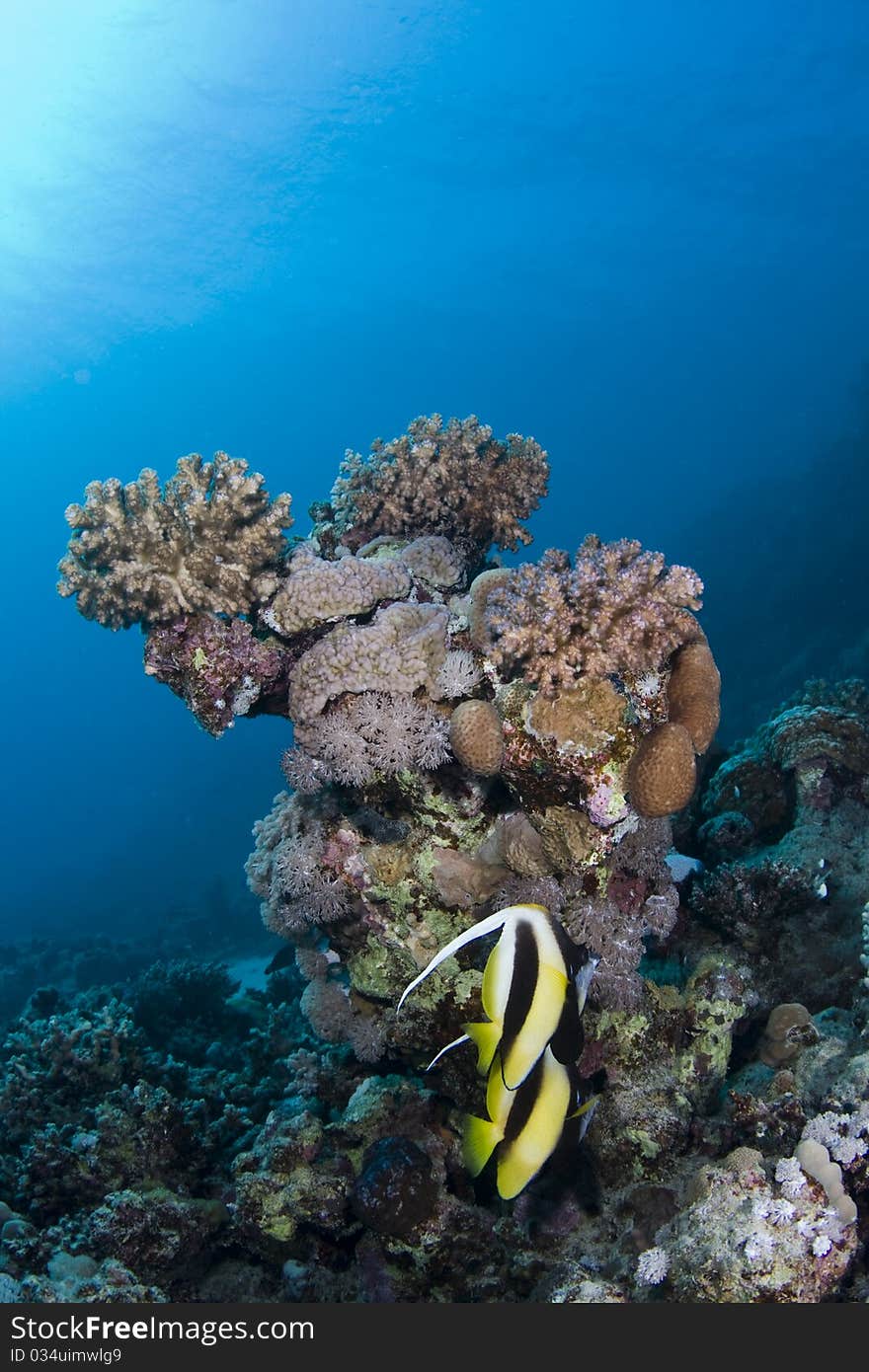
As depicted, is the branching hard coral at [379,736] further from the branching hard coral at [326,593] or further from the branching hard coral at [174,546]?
the branching hard coral at [174,546]

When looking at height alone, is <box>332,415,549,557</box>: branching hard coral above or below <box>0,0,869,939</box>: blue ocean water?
below

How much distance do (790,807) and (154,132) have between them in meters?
62.8

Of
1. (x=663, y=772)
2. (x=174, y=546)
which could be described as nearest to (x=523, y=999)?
(x=663, y=772)

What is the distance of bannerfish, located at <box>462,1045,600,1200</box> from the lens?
86.1 inches

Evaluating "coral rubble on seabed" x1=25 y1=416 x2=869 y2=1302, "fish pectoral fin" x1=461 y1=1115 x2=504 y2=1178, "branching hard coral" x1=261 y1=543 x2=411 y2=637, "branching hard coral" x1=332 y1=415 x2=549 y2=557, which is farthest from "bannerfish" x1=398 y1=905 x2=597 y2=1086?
"branching hard coral" x1=332 y1=415 x2=549 y2=557

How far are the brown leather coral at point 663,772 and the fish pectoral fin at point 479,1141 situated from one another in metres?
1.94

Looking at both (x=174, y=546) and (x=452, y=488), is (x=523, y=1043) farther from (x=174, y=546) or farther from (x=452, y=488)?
(x=452, y=488)

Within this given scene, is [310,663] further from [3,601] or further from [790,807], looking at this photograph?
[3,601]

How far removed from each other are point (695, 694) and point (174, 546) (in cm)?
336

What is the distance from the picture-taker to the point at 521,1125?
2223 millimetres

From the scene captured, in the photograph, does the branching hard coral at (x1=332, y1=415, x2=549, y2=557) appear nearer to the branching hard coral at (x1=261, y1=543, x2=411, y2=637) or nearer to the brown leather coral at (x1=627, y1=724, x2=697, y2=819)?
the branching hard coral at (x1=261, y1=543, x2=411, y2=637)

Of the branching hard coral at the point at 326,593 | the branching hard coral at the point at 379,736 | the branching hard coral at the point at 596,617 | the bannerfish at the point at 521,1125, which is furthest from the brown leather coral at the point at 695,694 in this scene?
the bannerfish at the point at 521,1125

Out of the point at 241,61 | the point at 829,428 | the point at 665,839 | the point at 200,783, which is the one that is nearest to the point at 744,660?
the point at 665,839

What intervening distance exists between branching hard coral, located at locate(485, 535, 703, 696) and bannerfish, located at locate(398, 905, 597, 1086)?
5.98 ft
